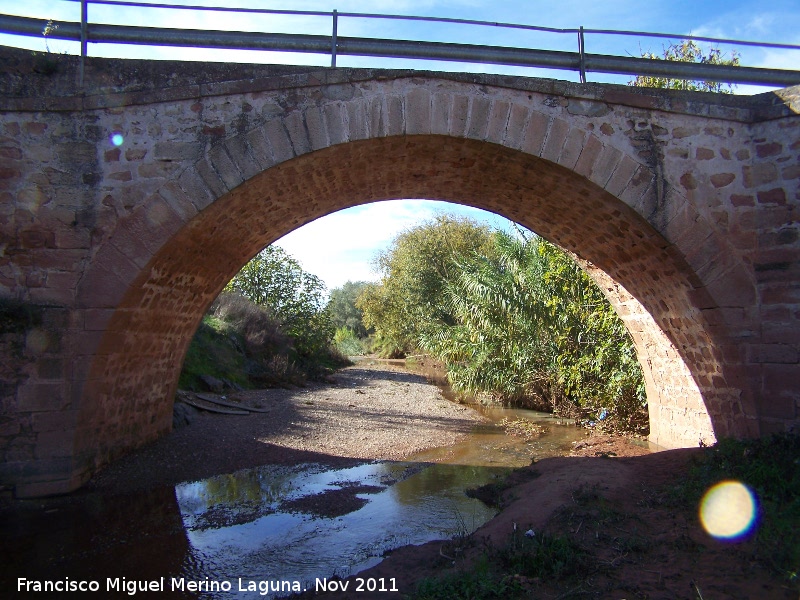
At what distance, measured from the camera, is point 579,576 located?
11.2 feet

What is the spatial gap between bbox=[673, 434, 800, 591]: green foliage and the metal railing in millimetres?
3741

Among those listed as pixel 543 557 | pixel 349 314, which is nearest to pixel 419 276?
pixel 543 557

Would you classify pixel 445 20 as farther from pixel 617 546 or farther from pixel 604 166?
pixel 617 546

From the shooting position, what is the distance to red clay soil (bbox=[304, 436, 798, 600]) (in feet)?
10.8

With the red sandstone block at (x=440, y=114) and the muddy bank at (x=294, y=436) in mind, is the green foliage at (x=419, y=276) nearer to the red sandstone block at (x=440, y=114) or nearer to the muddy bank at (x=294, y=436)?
the muddy bank at (x=294, y=436)

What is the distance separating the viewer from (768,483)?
15.3 ft

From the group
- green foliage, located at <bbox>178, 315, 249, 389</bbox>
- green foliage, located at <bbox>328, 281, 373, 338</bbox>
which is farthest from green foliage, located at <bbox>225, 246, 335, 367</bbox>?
green foliage, located at <bbox>328, 281, 373, 338</bbox>

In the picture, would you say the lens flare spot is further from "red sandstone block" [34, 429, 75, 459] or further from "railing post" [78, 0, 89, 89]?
"railing post" [78, 0, 89, 89]

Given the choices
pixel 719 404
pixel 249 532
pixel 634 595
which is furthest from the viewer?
pixel 719 404

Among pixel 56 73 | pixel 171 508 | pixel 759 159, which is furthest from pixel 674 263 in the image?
pixel 56 73

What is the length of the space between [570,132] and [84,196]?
15.4 feet

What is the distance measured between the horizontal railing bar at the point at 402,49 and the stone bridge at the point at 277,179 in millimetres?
273

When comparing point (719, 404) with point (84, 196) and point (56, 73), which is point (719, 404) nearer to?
point (84, 196)

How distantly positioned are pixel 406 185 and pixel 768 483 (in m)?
4.94
